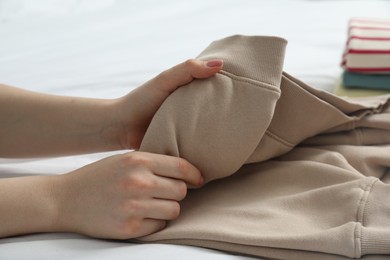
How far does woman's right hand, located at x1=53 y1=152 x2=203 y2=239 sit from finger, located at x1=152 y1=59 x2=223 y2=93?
10cm

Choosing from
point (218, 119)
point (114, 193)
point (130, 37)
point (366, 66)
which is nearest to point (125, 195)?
point (114, 193)

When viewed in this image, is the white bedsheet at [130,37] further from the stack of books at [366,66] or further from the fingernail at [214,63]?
the fingernail at [214,63]

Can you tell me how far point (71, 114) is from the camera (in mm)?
789

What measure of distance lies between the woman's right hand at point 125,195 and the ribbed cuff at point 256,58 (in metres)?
0.13

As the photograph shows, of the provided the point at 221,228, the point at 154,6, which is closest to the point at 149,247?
the point at 221,228

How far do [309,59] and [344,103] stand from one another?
0.43 meters

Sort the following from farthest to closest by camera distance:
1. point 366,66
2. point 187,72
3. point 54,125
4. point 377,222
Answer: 1. point 366,66
2. point 54,125
3. point 187,72
4. point 377,222

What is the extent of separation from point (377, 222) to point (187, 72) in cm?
26

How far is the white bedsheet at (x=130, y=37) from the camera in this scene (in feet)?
3.59

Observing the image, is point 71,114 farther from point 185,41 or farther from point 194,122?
point 185,41

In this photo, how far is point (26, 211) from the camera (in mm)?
622

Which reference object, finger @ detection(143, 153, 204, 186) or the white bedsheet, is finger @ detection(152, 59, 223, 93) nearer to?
finger @ detection(143, 153, 204, 186)

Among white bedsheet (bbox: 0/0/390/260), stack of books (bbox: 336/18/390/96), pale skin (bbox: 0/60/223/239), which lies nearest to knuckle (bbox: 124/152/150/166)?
pale skin (bbox: 0/60/223/239)

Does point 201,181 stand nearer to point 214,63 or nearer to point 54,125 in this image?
point 214,63
